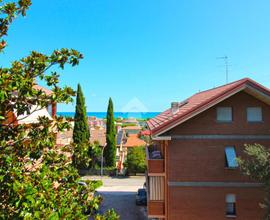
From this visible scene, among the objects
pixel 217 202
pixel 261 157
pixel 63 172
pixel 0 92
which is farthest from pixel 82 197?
pixel 217 202

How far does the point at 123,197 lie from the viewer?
101ft

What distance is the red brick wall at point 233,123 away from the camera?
1638 centimetres

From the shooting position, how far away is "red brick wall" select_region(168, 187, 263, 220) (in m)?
16.1

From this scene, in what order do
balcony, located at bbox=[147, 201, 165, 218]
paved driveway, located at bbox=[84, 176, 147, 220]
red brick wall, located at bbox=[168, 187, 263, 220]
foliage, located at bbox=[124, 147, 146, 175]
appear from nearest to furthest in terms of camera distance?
1. red brick wall, located at bbox=[168, 187, 263, 220]
2. balcony, located at bbox=[147, 201, 165, 218]
3. paved driveway, located at bbox=[84, 176, 147, 220]
4. foliage, located at bbox=[124, 147, 146, 175]

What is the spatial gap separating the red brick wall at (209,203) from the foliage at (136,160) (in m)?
26.2

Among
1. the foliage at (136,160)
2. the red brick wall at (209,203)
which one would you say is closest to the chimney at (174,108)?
the red brick wall at (209,203)

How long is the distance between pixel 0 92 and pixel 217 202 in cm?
1543

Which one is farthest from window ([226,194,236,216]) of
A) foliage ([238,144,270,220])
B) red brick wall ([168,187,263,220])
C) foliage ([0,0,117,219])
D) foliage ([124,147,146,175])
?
foliage ([124,147,146,175])

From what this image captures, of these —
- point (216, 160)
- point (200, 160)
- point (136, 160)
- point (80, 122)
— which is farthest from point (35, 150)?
point (80, 122)

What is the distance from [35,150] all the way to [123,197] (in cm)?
2739

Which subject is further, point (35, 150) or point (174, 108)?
point (174, 108)

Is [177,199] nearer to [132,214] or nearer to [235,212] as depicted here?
[235,212]

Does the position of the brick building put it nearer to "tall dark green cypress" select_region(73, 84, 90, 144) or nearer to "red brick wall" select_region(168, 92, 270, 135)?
"red brick wall" select_region(168, 92, 270, 135)

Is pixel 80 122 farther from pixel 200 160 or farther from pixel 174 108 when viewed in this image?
pixel 200 160
